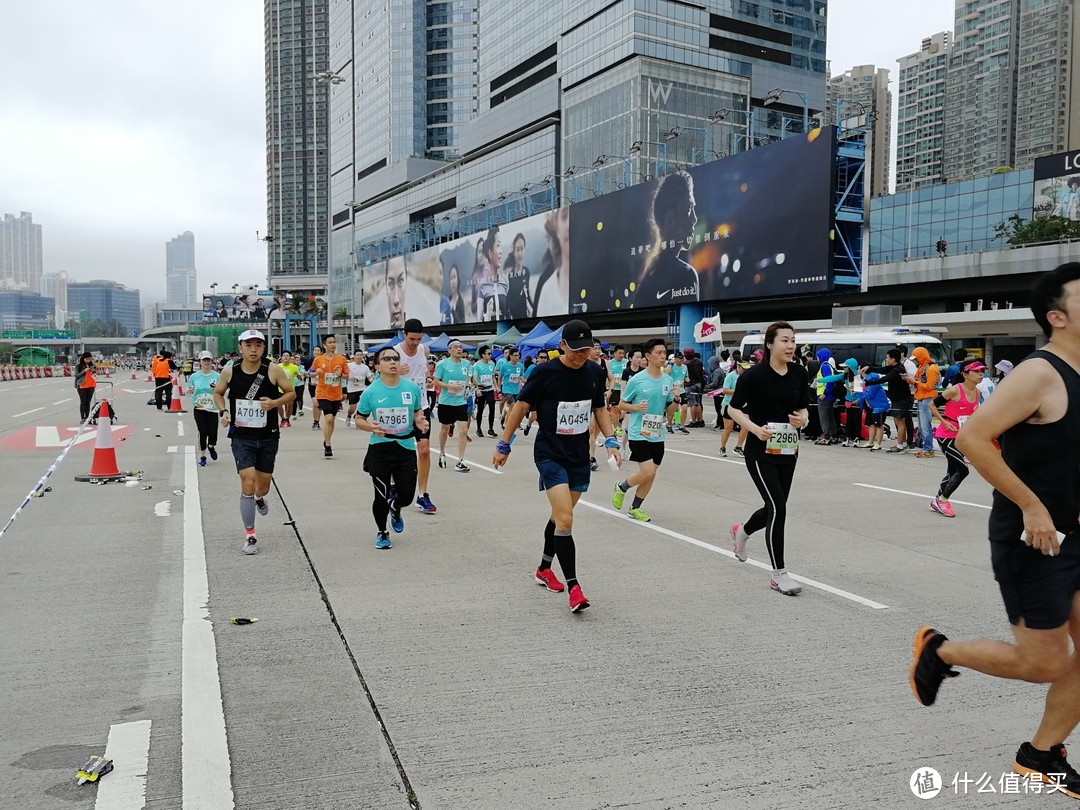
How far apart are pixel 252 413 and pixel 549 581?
3120 mm

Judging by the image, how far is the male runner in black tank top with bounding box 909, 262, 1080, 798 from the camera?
2.97 metres

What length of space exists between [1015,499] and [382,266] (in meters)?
79.6

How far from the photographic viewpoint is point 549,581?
603 centimetres

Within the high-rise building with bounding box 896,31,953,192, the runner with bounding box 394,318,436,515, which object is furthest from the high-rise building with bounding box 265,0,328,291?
the runner with bounding box 394,318,436,515

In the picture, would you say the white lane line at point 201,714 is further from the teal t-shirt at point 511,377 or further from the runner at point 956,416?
A: the teal t-shirt at point 511,377

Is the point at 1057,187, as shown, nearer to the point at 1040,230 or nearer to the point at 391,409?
the point at 1040,230

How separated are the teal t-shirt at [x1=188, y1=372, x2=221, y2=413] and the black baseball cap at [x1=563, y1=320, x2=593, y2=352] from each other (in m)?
9.45

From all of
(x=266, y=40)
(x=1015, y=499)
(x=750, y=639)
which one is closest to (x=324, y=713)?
(x=750, y=639)

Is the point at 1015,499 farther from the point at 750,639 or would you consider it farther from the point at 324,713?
the point at 324,713

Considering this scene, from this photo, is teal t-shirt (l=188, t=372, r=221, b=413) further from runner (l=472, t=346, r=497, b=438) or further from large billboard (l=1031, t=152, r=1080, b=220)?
large billboard (l=1031, t=152, r=1080, b=220)

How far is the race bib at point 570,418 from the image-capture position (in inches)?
228

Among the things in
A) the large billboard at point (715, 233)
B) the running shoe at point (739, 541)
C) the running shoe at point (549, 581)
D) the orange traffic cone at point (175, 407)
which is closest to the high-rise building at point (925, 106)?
the large billboard at point (715, 233)

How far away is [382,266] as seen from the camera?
79.9 m

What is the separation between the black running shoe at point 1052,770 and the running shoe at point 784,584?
268 cm
